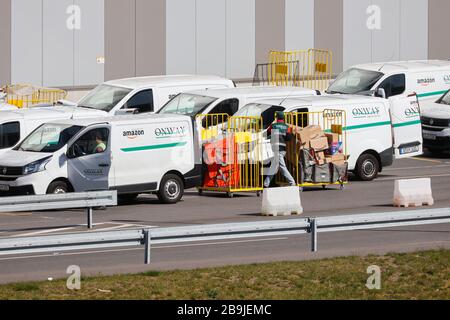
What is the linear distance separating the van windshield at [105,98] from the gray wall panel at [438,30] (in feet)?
59.9

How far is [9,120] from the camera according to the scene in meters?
28.9

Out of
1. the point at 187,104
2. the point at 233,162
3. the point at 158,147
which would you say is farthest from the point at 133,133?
the point at 187,104

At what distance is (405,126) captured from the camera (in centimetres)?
3067

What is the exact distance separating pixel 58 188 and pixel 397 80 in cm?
1322

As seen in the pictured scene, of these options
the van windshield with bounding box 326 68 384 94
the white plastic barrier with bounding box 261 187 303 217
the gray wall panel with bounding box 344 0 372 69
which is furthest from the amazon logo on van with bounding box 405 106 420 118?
the gray wall panel with bounding box 344 0 372 69

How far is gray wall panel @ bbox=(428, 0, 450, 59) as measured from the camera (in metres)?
47.7

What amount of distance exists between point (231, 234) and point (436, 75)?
18.9m

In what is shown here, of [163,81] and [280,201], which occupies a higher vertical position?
[163,81]

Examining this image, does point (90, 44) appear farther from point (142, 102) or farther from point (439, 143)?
point (439, 143)

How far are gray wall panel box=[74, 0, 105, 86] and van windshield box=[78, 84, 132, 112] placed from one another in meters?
→ 6.74

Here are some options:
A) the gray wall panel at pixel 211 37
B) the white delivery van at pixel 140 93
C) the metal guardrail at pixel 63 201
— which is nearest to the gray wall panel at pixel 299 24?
the gray wall panel at pixel 211 37

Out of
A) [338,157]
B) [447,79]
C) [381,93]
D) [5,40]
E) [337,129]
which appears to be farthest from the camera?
[5,40]

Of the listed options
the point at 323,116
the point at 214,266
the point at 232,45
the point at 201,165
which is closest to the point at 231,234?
the point at 214,266
